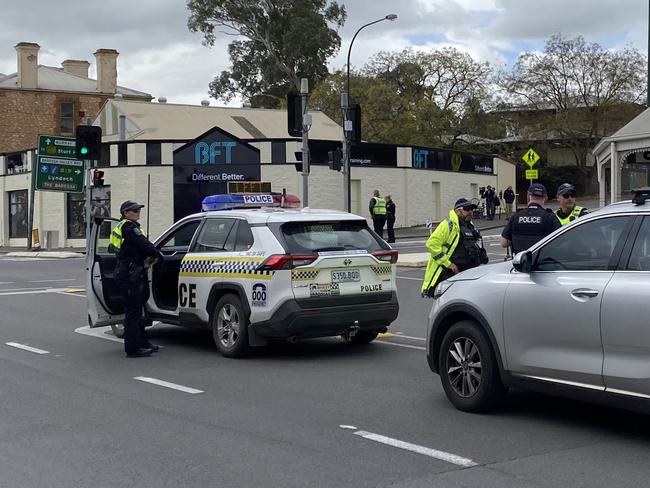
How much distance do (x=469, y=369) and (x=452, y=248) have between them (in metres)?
3.27

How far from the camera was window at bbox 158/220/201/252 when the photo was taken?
11741 millimetres

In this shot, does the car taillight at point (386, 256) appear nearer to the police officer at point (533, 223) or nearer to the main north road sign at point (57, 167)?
the police officer at point (533, 223)

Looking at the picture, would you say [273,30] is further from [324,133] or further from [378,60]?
[324,133]

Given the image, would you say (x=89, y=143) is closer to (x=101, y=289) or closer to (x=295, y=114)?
(x=295, y=114)

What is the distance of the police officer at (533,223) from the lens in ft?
34.5

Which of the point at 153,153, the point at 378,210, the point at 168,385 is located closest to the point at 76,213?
the point at 153,153

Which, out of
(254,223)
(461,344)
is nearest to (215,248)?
(254,223)

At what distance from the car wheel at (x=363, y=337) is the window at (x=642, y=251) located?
505 cm

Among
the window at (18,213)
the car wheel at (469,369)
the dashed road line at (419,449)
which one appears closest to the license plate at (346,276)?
the car wheel at (469,369)

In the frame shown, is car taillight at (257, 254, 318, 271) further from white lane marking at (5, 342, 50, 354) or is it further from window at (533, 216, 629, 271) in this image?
window at (533, 216, 629, 271)

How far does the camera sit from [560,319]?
6738 mm

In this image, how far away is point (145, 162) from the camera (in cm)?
4188

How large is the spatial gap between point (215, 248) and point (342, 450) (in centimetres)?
487

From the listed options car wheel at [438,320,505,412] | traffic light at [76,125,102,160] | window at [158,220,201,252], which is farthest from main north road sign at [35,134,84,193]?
car wheel at [438,320,505,412]
